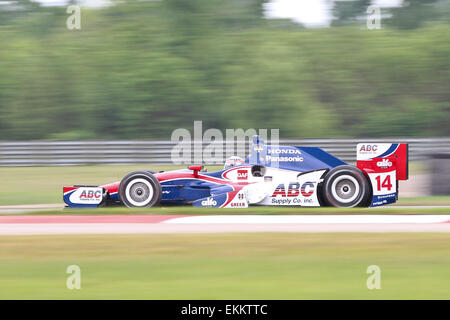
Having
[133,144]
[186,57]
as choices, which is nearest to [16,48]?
[186,57]

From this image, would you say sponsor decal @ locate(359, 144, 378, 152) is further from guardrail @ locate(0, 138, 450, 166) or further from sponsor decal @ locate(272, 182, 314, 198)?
guardrail @ locate(0, 138, 450, 166)

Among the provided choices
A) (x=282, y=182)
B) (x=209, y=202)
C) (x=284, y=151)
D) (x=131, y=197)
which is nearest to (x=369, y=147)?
(x=284, y=151)

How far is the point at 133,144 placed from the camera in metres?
19.7

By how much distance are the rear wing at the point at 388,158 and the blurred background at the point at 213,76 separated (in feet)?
39.4

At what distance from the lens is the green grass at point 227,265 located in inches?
245

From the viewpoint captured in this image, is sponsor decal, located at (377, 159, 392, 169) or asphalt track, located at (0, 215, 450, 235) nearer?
asphalt track, located at (0, 215, 450, 235)

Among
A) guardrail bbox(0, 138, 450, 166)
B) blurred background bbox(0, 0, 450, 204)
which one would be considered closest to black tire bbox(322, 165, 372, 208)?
guardrail bbox(0, 138, 450, 166)

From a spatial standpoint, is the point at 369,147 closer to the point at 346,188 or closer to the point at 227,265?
the point at 346,188

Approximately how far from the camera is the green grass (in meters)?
6.22

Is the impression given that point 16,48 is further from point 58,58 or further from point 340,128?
point 340,128

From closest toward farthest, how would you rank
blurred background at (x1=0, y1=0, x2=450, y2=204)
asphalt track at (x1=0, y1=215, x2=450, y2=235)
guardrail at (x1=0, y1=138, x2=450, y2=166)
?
1. asphalt track at (x1=0, y1=215, x2=450, y2=235)
2. guardrail at (x1=0, y1=138, x2=450, y2=166)
3. blurred background at (x1=0, y1=0, x2=450, y2=204)

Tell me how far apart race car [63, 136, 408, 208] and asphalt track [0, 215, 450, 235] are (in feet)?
1.60

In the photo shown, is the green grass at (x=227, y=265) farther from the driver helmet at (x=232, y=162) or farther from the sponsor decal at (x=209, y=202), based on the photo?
the driver helmet at (x=232, y=162)

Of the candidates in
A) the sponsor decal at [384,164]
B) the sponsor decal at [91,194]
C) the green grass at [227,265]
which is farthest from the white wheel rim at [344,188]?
the sponsor decal at [91,194]
